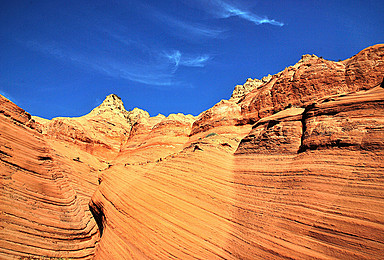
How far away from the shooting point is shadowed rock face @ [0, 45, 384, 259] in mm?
5781

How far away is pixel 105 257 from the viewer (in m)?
8.45

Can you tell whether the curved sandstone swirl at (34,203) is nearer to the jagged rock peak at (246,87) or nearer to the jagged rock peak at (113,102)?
the jagged rock peak at (113,102)

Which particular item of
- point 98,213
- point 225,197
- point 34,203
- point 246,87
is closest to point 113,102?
point 246,87

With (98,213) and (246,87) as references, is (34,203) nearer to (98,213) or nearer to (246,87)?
(98,213)

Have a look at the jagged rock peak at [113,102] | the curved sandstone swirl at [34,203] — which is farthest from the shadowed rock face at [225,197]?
the jagged rock peak at [113,102]

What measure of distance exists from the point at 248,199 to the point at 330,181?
10.4ft

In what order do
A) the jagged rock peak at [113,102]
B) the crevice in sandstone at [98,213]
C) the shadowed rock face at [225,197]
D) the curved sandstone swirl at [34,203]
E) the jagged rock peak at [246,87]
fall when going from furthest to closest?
the jagged rock peak at [246,87] → the jagged rock peak at [113,102] → the crevice in sandstone at [98,213] → the curved sandstone swirl at [34,203] → the shadowed rock face at [225,197]

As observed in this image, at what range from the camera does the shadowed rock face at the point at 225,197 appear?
5781 millimetres

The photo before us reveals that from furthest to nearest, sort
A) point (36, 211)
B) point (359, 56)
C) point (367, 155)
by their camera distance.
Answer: point (359, 56), point (36, 211), point (367, 155)

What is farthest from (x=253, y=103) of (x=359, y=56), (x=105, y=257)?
(x=105, y=257)

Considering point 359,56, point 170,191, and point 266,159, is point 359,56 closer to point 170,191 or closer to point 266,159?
point 266,159

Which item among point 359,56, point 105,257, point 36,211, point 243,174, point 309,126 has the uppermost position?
point 359,56

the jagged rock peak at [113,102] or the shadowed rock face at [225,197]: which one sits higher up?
the jagged rock peak at [113,102]

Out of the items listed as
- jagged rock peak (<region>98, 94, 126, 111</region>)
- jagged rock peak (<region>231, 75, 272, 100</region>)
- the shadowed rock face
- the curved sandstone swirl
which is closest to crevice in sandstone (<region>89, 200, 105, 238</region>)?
the shadowed rock face
